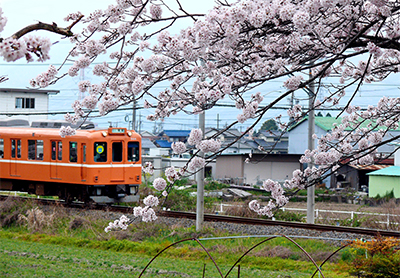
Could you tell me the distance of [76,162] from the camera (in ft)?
49.6

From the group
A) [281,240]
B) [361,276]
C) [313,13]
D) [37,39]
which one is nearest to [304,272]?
[361,276]

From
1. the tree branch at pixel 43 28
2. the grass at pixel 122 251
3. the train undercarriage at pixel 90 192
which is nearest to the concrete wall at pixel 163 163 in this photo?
the train undercarriage at pixel 90 192

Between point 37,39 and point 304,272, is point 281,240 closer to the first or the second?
point 304,272

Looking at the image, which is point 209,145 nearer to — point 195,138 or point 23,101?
point 195,138

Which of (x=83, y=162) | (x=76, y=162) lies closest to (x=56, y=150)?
(x=76, y=162)

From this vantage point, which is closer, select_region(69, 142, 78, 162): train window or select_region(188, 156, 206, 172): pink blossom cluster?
select_region(188, 156, 206, 172): pink blossom cluster

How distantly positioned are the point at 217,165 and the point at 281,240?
22707 mm

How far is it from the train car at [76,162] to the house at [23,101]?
1792 cm

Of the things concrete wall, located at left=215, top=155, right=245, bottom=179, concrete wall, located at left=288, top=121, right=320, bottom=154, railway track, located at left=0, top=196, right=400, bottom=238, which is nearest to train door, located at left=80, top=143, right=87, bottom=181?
railway track, located at left=0, top=196, right=400, bottom=238

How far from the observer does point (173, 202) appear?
53.6 ft

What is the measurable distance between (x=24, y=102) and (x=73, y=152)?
2153 cm

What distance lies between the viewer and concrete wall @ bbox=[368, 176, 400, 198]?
22.7m

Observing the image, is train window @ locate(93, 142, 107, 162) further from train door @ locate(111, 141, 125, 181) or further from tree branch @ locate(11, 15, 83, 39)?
tree branch @ locate(11, 15, 83, 39)

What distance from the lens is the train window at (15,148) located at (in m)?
16.3
